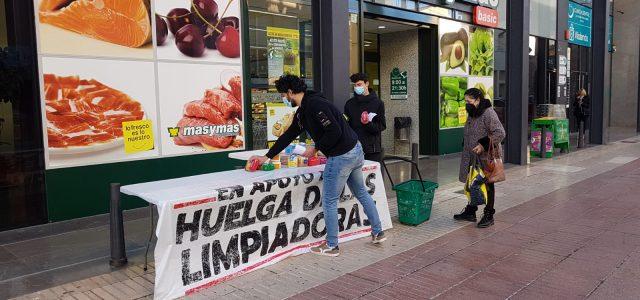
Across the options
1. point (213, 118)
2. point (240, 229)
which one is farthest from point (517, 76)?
point (240, 229)

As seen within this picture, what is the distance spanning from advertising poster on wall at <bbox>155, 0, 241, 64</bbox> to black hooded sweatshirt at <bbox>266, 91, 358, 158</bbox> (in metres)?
3.12

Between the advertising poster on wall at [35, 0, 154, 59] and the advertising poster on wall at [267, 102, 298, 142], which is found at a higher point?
the advertising poster on wall at [35, 0, 154, 59]

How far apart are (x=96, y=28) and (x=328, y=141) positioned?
3677 mm

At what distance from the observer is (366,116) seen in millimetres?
6727

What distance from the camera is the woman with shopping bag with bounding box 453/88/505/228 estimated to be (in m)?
→ 6.26

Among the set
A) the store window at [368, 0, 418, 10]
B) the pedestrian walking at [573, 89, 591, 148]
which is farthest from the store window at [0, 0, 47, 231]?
the pedestrian walking at [573, 89, 591, 148]

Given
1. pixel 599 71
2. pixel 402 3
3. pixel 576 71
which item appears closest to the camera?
pixel 402 3

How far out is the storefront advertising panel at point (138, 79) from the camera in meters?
6.46

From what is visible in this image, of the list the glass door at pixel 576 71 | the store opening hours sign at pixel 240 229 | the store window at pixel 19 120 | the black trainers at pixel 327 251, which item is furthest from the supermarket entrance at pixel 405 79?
the glass door at pixel 576 71

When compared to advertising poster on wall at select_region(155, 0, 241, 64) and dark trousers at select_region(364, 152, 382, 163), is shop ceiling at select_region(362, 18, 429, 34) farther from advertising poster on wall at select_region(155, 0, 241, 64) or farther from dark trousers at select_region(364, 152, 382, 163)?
dark trousers at select_region(364, 152, 382, 163)

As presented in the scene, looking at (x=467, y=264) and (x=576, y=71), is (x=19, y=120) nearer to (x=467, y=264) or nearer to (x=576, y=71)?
(x=467, y=264)

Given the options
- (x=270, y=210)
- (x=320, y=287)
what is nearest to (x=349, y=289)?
(x=320, y=287)

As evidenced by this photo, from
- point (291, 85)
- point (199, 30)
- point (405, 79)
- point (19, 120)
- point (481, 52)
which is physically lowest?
point (19, 120)

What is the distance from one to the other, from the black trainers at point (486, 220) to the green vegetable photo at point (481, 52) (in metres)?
8.12
